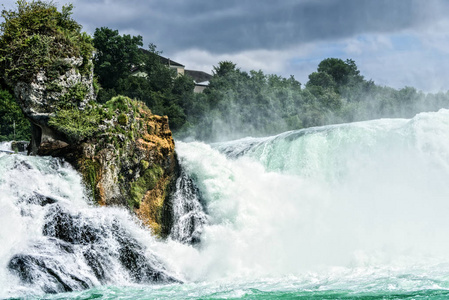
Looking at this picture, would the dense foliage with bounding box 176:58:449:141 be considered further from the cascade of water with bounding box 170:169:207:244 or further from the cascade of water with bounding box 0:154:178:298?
the cascade of water with bounding box 0:154:178:298

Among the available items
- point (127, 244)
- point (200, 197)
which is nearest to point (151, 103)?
point (200, 197)

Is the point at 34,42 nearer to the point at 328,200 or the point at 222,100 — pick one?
the point at 328,200

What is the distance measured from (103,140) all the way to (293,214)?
5206 millimetres

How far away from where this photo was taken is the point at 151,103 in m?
39.9

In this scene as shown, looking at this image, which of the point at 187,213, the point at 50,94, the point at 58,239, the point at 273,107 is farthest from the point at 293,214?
the point at 273,107

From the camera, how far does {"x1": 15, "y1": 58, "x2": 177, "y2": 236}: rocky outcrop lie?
12.1 metres

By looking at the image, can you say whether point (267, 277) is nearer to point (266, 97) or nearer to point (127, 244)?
point (127, 244)

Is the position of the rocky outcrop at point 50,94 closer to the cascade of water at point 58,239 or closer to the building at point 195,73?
the cascade of water at point 58,239

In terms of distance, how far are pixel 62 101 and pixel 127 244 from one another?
4.17 meters

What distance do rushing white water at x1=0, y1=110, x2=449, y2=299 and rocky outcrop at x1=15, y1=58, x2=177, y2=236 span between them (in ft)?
1.62

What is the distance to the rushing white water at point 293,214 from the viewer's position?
9867 millimetres

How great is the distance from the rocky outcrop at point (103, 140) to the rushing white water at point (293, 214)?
494 mm

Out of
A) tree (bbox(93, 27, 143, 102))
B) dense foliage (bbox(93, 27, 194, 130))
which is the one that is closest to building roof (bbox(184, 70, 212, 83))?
dense foliage (bbox(93, 27, 194, 130))

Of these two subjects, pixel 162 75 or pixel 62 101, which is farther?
pixel 162 75
